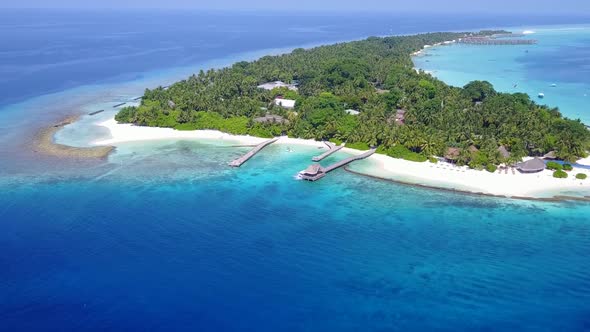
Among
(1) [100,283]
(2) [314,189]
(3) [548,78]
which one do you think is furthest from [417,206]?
(3) [548,78]

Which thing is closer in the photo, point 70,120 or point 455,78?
point 70,120

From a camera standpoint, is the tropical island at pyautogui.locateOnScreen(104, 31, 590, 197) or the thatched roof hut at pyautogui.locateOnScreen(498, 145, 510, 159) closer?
the thatched roof hut at pyautogui.locateOnScreen(498, 145, 510, 159)

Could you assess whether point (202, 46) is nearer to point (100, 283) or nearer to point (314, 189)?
point (314, 189)

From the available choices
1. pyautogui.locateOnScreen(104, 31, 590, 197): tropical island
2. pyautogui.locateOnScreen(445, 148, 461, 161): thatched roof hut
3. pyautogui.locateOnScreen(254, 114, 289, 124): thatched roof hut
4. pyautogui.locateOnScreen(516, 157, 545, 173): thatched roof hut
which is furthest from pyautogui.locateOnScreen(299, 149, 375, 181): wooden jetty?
pyautogui.locateOnScreen(516, 157, 545, 173): thatched roof hut

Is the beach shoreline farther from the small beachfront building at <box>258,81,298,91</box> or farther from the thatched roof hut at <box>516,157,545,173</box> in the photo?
the thatched roof hut at <box>516,157,545,173</box>

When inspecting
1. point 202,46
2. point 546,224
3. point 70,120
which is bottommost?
point 546,224

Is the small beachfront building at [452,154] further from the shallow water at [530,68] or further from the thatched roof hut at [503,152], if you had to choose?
the shallow water at [530,68]

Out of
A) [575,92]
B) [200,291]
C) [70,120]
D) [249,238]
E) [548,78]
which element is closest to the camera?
[200,291]
